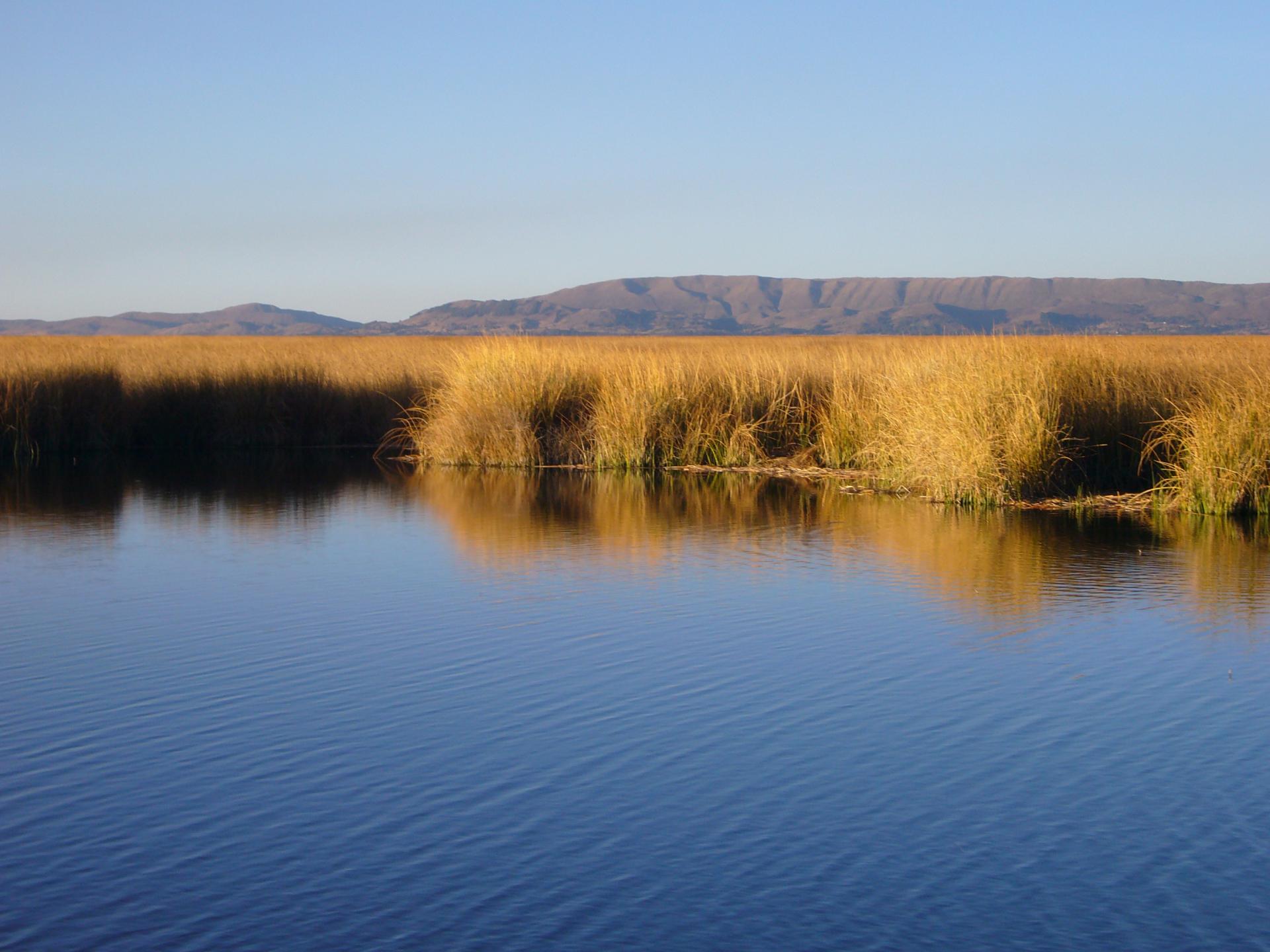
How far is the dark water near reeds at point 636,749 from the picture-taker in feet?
13.7

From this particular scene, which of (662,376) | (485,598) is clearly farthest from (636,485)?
(485,598)

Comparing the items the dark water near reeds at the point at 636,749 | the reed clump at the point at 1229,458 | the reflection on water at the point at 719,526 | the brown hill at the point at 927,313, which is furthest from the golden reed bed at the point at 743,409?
the brown hill at the point at 927,313

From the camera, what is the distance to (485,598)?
9.02 meters

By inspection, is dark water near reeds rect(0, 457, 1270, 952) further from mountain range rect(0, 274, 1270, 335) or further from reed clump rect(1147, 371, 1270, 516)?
mountain range rect(0, 274, 1270, 335)

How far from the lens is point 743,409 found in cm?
1839

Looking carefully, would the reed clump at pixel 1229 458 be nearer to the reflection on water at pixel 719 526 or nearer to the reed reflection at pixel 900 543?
the reflection on water at pixel 719 526

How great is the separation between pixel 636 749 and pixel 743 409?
13.0 meters

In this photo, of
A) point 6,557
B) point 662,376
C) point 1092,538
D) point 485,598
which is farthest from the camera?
point 662,376

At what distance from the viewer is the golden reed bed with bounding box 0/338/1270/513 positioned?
45.9ft

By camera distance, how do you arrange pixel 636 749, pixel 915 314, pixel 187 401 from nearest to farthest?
1. pixel 636 749
2. pixel 187 401
3. pixel 915 314

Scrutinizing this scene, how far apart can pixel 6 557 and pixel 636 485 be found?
25.0ft

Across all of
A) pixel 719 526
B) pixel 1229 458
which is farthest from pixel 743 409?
pixel 1229 458

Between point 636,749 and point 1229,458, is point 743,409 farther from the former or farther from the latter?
point 636,749

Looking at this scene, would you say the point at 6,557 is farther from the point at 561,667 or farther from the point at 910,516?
the point at 910,516
